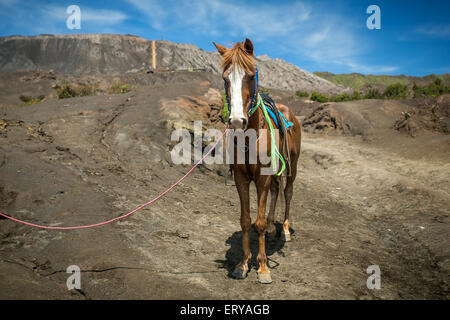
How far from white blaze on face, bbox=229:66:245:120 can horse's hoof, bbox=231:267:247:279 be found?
215 centimetres

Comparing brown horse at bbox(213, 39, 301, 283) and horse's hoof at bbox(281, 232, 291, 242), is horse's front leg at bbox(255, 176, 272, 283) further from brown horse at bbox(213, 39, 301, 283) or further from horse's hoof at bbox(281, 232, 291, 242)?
horse's hoof at bbox(281, 232, 291, 242)

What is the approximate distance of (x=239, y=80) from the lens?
297 cm

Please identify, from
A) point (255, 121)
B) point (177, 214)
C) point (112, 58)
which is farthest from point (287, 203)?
point (112, 58)

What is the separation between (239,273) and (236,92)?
2429mm

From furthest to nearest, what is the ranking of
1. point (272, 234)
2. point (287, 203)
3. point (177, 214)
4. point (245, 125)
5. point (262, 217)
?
point (177, 214) → point (287, 203) → point (272, 234) → point (262, 217) → point (245, 125)

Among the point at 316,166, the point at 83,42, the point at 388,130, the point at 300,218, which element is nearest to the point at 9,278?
the point at 300,218

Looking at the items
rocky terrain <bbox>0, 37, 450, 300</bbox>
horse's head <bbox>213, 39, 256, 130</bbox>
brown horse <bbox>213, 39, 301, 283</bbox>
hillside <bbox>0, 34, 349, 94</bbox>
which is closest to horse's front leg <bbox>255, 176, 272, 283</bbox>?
brown horse <bbox>213, 39, 301, 283</bbox>

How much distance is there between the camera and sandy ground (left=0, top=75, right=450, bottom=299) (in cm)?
327

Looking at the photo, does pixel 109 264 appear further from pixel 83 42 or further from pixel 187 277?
pixel 83 42

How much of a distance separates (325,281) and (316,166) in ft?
27.9

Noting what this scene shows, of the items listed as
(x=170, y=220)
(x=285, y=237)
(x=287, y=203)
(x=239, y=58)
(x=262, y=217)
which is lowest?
(x=285, y=237)

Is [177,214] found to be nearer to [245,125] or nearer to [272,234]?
[272,234]

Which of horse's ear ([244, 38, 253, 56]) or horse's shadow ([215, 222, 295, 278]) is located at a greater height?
horse's ear ([244, 38, 253, 56])

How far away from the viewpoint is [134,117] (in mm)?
9328
